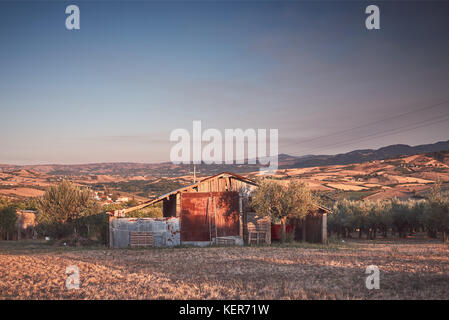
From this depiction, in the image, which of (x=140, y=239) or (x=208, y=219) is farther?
(x=208, y=219)

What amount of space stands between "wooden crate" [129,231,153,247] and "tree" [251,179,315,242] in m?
9.15

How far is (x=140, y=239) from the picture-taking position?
93.0ft

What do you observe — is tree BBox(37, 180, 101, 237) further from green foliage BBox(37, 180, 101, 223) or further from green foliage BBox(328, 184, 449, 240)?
green foliage BBox(328, 184, 449, 240)

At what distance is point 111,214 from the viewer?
2880 centimetres

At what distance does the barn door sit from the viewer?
29484 mm

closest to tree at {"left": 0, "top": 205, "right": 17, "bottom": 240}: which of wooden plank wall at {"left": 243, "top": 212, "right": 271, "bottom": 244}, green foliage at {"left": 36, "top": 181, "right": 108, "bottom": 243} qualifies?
green foliage at {"left": 36, "top": 181, "right": 108, "bottom": 243}

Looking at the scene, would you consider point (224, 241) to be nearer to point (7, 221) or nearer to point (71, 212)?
point (71, 212)

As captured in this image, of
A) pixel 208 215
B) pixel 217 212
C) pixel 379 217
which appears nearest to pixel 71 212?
pixel 208 215

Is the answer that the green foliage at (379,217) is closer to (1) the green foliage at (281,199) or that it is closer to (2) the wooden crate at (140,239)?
(1) the green foliage at (281,199)

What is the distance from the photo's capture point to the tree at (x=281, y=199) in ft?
97.1

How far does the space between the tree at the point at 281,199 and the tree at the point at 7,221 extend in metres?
31.7

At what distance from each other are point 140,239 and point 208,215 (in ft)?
19.5

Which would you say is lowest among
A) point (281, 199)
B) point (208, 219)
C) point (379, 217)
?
point (379, 217)
